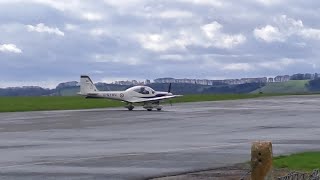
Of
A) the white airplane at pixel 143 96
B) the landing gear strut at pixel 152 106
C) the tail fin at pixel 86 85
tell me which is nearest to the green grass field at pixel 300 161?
the white airplane at pixel 143 96

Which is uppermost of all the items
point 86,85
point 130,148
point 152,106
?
point 86,85

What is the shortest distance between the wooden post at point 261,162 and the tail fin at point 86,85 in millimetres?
64066

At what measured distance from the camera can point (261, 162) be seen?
272 inches

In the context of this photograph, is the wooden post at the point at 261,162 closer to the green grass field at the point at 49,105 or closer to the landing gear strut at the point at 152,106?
the landing gear strut at the point at 152,106

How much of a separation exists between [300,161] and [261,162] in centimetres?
1363

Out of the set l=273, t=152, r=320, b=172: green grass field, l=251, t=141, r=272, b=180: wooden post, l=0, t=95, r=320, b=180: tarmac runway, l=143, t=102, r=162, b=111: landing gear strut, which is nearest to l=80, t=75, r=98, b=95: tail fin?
l=143, t=102, r=162, b=111: landing gear strut

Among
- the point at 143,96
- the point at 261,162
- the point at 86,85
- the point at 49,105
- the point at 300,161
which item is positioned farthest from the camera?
the point at 49,105

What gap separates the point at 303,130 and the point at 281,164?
1758 cm

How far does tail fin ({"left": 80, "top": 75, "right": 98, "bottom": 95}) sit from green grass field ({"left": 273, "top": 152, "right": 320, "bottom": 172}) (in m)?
49.2

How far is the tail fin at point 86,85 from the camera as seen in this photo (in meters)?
Result: 70.6

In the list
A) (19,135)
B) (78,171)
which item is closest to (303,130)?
(19,135)

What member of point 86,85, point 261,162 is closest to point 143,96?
point 86,85

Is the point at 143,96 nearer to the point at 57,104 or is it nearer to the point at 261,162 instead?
the point at 57,104

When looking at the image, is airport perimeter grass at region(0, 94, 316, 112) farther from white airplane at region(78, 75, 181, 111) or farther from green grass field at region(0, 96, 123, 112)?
white airplane at region(78, 75, 181, 111)
